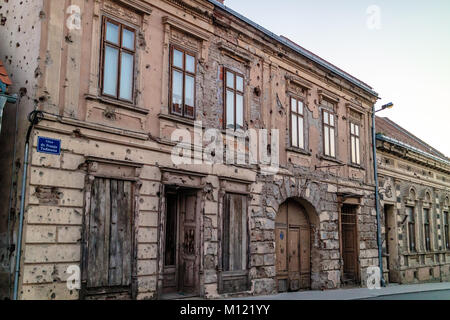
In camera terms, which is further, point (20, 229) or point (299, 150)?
point (299, 150)

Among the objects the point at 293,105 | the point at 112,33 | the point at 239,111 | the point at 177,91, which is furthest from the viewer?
the point at 293,105

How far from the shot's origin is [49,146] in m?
7.85

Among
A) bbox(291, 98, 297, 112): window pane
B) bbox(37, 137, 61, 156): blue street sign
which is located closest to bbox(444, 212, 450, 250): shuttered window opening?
bbox(291, 98, 297, 112): window pane

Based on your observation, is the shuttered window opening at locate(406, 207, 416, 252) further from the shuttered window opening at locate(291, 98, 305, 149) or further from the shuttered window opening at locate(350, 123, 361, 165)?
the shuttered window opening at locate(291, 98, 305, 149)

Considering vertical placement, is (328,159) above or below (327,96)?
below

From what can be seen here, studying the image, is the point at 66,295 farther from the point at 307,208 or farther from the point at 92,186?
the point at 307,208

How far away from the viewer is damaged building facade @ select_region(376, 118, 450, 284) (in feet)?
62.3

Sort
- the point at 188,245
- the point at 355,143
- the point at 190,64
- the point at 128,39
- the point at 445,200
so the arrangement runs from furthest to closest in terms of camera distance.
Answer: the point at 445,200 → the point at 355,143 → the point at 190,64 → the point at 188,245 → the point at 128,39

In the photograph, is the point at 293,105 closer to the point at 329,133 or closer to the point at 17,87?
the point at 329,133

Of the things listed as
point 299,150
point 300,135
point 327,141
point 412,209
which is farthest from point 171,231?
point 412,209

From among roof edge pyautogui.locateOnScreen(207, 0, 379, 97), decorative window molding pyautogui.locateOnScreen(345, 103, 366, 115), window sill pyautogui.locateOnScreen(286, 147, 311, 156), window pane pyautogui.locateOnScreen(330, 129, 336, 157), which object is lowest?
window sill pyautogui.locateOnScreen(286, 147, 311, 156)

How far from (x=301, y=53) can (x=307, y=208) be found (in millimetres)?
5075

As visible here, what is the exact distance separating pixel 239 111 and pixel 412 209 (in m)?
12.9

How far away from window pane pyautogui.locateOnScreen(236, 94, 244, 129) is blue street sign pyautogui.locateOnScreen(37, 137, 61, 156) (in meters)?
5.32
